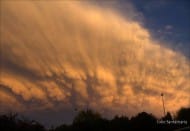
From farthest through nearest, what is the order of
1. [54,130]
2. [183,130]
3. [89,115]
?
1. [89,115]
2. [54,130]
3. [183,130]

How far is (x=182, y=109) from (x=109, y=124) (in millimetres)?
35500

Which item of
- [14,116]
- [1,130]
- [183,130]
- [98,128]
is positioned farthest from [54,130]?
[183,130]

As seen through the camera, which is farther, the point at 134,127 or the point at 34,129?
the point at 34,129

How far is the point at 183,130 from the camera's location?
2270cm

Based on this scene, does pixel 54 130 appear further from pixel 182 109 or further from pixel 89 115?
pixel 182 109

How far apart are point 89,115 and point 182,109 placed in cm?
3047

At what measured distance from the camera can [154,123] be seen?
6494cm

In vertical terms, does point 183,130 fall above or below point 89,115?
below

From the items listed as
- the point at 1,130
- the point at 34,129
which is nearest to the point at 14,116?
the point at 34,129

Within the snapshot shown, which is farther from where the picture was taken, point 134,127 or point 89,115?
point 89,115

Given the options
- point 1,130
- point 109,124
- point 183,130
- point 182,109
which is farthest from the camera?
point 182,109

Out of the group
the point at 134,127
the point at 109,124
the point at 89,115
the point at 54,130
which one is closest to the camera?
the point at 134,127

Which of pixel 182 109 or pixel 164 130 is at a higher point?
pixel 182 109

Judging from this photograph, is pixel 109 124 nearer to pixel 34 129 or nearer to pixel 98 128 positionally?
pixel 98 128
